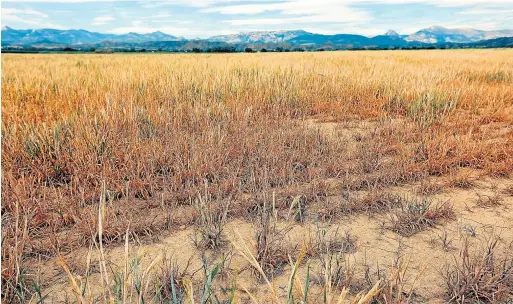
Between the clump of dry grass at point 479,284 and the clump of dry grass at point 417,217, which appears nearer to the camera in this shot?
the clump of dry grass at point 479,284

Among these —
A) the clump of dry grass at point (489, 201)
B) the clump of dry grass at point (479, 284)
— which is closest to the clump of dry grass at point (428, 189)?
the clump of dry grass at point (489, 201)

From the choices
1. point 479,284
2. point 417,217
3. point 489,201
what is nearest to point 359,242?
point 417,217

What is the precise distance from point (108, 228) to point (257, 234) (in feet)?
2.53

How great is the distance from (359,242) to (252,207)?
65cm

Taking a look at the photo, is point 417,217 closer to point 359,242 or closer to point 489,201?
point 359,242

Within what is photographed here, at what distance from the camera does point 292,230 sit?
193 cm

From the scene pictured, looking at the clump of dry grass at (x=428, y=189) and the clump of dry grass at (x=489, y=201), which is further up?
the clump of dry grass at (x=428, y=189)

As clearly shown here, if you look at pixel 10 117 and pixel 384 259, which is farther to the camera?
pixel 10 117

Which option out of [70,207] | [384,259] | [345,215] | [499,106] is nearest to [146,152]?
[70,207]

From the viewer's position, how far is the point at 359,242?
183cm

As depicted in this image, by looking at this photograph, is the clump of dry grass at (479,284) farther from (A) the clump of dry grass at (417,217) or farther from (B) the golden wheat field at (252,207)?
(A) the clump of dry grass at (417,217)

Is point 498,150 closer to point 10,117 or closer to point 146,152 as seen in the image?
point 146,152

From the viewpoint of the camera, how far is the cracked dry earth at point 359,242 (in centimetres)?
151

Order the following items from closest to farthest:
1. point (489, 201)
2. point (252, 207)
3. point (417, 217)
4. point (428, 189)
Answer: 1. point (417, 217)
2. point (252, 207)
3. point (489, 201)
4. point (428, 189)
